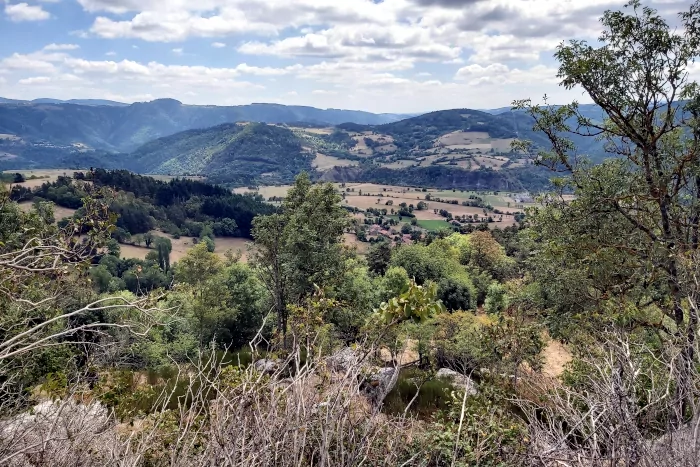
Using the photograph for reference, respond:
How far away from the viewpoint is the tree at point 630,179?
932cm

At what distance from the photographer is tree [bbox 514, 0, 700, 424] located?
932cm

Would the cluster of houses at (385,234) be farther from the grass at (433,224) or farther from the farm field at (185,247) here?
the grass at (433,224)

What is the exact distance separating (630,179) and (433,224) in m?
108

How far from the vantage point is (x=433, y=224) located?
388 feet

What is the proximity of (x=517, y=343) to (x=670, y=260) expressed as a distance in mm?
3724

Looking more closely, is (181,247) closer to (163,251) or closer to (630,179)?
(163,251)

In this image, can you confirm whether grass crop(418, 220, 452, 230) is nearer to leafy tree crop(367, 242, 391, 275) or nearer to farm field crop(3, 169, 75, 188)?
leafy tree crop(367, 242, 391, 275)

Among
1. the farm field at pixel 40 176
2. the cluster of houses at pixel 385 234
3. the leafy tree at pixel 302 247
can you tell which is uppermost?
the leafy tree at pixel 302 247

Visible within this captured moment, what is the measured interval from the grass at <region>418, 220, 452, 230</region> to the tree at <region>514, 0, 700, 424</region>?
102 meters

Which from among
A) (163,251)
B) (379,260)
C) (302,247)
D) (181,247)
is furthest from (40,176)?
(302,247)

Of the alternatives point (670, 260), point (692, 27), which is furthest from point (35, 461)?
point (692, 27)

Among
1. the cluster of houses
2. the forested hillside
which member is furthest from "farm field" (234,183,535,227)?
the forested hillside

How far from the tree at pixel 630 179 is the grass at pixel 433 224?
101885 millimetres

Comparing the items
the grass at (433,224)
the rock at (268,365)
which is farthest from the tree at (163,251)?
the rock at (268,365)
